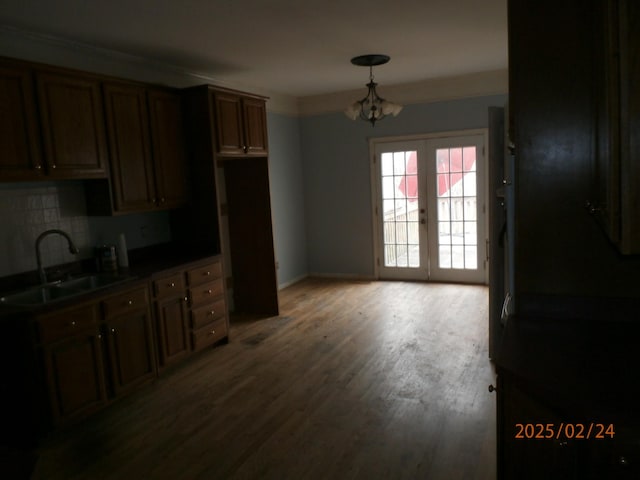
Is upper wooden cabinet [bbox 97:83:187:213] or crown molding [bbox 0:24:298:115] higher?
crown molding [bbox 0:24:298:115]

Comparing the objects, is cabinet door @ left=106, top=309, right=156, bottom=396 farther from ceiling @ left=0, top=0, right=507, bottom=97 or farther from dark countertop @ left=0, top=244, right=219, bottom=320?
ceiling @ left=0, top=0, right=507, bottom=97

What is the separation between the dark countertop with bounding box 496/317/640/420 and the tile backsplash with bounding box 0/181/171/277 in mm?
3170

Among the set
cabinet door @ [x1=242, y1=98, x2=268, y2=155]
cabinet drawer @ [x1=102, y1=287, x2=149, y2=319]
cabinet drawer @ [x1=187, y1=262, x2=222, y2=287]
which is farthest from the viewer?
cabinet door @ [x1=242, y1=98, x2=268, y2=155]

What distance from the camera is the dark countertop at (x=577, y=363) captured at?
1.39m

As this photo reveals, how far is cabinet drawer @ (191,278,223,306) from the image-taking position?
13.4 feet

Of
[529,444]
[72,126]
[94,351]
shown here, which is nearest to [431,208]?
[72,126]

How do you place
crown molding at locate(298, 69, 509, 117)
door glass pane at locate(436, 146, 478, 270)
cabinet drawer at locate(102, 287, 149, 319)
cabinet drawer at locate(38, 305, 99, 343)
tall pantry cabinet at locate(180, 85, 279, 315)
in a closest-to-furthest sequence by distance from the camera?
cabinet drawer at locate(38, 305, 99, 343)
cabinet drawer at locate(102, 287, 149, 319)
tall pantry cabinet at locate(180, 85, 279, 315)
crown molding at locate(298, 69, 509, 117)
door glass pane at locate(436, 146, 478, 270)

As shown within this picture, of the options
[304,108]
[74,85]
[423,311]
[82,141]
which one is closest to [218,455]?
[82,141]

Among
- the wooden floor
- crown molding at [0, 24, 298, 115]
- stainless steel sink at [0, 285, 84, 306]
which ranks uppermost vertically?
crown molding at [0, 24, 298, 115]

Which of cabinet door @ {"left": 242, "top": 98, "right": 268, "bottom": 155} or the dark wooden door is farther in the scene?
the dark wooden door

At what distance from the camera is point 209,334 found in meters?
4.27

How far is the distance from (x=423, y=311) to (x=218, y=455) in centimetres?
309

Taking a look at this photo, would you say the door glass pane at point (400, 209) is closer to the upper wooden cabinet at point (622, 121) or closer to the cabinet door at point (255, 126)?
the cabinet door at point (255, 126)
